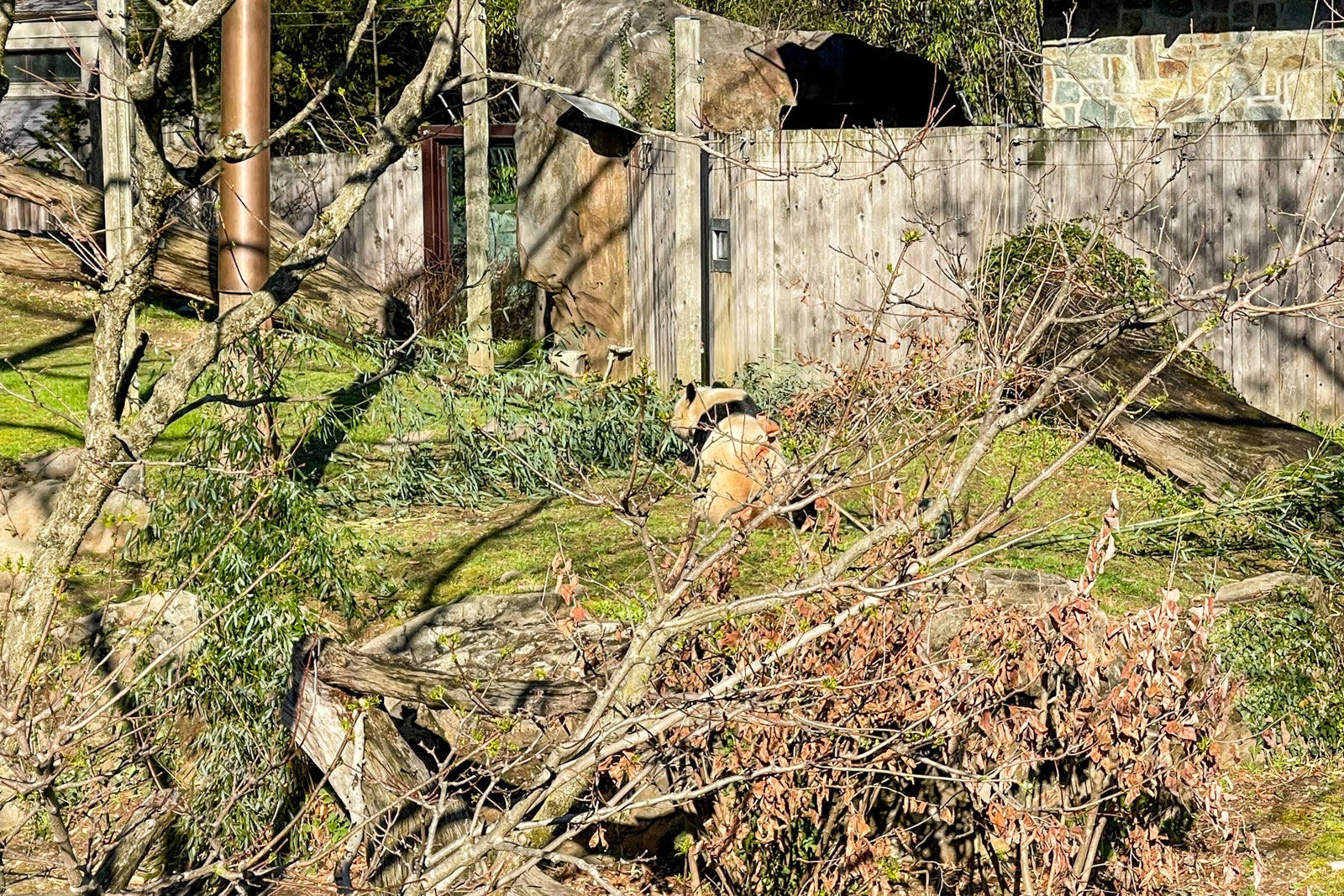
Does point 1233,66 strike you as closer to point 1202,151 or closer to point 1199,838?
point 1202,151

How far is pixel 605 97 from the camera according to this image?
11492mm

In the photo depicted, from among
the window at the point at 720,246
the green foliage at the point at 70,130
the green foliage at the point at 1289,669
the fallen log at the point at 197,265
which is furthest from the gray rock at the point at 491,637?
the green foliage at the point at 70,130

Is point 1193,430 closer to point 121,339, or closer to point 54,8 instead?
point 121,339

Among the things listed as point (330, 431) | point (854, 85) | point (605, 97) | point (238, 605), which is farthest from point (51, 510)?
point (854, 85)

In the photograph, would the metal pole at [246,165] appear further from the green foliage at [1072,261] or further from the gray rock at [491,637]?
the green foliage at [1072,261]

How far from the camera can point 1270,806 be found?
5.71 metres

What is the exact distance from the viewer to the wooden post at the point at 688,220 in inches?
401

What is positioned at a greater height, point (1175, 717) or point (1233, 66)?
point (1233, 66)

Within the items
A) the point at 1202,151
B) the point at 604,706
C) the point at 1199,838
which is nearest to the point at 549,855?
the point at 604,706

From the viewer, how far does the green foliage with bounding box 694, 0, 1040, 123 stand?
15844 millimetres

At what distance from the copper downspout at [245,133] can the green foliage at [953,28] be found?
8.40 meters

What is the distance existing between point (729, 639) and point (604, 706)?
1.20m

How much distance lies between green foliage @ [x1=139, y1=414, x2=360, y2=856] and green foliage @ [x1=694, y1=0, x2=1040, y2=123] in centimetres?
906

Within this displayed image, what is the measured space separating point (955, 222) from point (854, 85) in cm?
421
